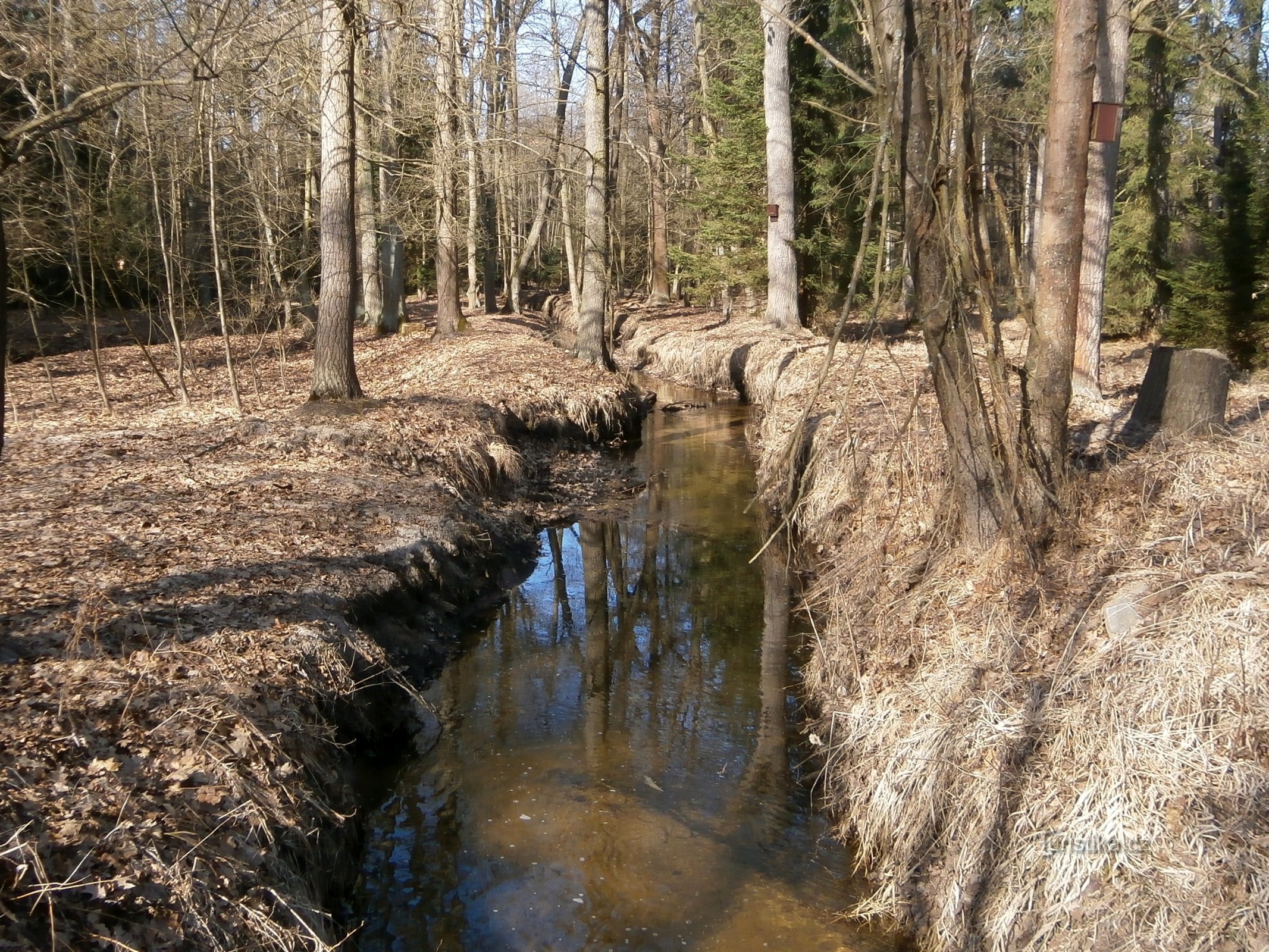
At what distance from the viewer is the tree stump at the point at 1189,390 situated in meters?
6.48

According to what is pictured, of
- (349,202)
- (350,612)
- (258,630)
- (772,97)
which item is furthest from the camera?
(772,97)

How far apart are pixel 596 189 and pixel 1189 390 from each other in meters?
11.3

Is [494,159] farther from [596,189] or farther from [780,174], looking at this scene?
[780,174]

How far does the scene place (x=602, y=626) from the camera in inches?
324

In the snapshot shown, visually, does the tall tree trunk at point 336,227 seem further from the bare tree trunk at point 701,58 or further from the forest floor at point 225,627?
the bare tree trunk at point 701,58

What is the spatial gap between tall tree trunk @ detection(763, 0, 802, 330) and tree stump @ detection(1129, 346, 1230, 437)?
1170 centimetres

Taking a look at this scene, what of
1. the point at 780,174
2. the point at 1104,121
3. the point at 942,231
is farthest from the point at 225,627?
the point at 780,174

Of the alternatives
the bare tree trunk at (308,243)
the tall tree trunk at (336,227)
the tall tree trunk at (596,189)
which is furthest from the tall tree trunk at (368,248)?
the tall tree trunk at (336,227)

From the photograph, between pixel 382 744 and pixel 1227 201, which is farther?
pixel 1227 201

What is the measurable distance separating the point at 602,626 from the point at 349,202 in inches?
225

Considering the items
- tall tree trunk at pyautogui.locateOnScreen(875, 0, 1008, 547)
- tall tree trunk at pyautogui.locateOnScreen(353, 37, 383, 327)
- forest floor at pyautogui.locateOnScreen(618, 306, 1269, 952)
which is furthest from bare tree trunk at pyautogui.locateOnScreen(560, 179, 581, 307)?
tall tree trunk at pyautogui.locateOnScreen(875, 0, 1008, 547)

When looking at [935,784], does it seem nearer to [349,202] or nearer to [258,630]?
[258,630]

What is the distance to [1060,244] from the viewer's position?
20.0ft

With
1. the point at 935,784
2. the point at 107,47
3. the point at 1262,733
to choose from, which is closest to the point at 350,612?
the point at 935,784
